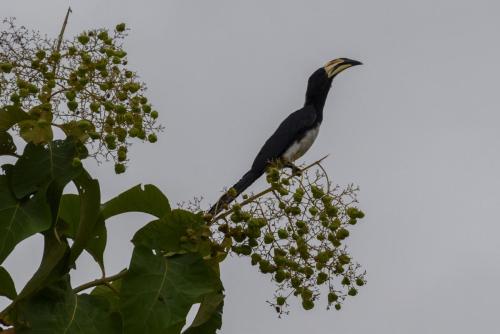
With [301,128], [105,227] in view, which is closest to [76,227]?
[105,227]

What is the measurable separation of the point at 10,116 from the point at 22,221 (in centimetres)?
30

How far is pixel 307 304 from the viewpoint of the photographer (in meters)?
2.63

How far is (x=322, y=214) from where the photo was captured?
8.59 feet

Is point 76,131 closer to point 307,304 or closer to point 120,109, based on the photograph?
point 120,109

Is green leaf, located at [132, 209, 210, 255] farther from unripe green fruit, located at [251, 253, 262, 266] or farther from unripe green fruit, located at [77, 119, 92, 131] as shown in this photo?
unripe green fruit, located at [77, 119, 92, 131]

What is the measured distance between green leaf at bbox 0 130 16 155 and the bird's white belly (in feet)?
12.8

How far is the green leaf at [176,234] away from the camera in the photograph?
239 cm

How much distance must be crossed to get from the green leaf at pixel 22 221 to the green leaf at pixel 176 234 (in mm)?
264

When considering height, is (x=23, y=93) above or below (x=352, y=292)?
above

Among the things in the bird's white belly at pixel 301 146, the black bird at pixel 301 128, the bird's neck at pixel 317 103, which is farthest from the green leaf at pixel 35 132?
the bird's neck at pixel 317 103

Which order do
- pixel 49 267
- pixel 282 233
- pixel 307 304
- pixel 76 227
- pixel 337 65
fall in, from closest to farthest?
pixel 49 267, pixel 282 233, pixel 307 304, pixel 76 227, pixel 337 65

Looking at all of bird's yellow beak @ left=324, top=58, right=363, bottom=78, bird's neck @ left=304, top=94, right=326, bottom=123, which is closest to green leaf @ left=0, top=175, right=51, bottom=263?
bird's yellow beak @ left=324, top=58, right=363, bottom=78

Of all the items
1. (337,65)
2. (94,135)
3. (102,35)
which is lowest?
(94,135)

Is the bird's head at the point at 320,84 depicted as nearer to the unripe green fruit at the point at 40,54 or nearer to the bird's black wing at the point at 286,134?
the bird's black wing at the point at 286,134
